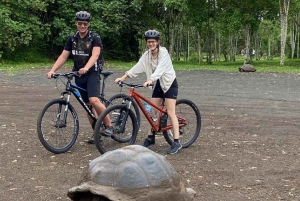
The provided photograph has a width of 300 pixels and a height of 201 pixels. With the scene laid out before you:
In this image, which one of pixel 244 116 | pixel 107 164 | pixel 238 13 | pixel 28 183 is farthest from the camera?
pixel 238 13

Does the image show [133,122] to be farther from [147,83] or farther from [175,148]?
[147,83]

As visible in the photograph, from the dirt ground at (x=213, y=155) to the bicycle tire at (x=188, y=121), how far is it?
5.7 inches

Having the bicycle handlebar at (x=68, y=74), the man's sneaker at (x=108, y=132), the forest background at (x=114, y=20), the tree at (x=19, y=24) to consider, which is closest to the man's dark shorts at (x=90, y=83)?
the bicycle handlebar at (x=68, y=74)

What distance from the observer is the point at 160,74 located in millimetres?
6660

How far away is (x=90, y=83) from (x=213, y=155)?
2.08 metres

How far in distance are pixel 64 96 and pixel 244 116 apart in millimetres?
4674

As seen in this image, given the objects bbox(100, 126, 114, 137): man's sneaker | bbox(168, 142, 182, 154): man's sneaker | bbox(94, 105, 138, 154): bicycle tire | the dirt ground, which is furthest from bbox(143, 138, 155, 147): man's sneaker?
bbox(100, 126, 114, 137): man's sneaker

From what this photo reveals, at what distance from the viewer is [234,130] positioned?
8797 mm

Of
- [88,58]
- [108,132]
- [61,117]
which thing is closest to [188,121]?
[108,132]

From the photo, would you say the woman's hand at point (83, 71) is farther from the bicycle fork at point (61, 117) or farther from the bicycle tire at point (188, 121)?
the bicycle tire at point (188, 121)

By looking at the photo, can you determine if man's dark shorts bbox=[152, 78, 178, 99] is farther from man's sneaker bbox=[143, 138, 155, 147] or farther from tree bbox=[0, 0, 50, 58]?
tree bbox=[0, 0, 50, 58]

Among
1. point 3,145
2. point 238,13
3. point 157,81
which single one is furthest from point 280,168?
point 238,13

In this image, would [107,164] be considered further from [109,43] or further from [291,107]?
[109,43]

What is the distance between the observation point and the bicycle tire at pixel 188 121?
7539 millimetres
